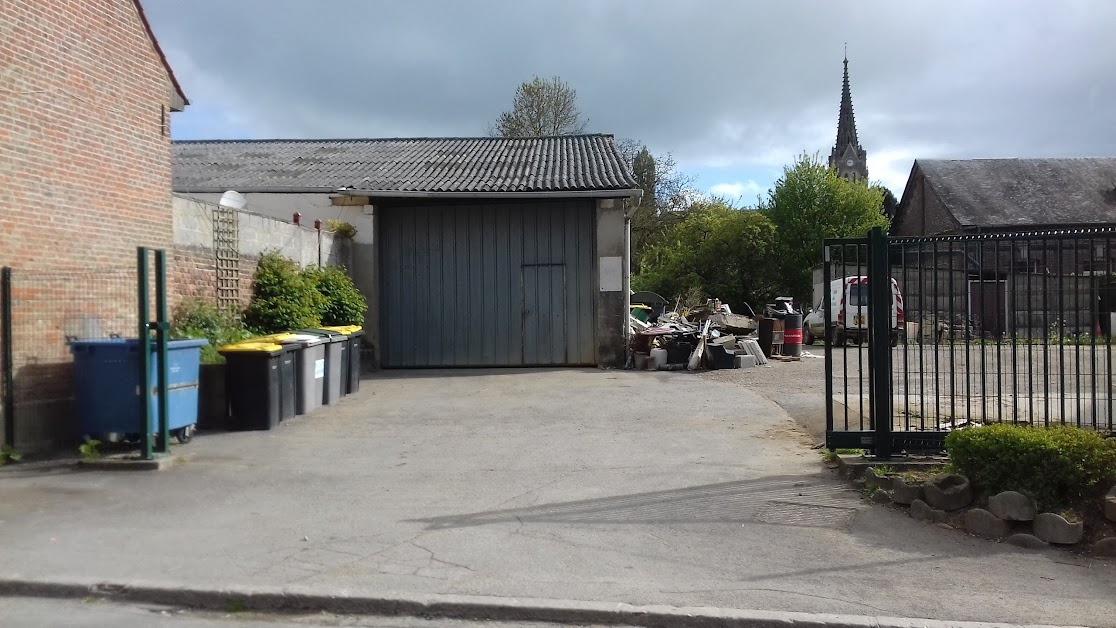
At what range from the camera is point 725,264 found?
1328 inches

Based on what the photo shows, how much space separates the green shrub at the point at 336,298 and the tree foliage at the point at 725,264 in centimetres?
1900

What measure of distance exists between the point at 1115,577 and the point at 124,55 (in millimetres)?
10850

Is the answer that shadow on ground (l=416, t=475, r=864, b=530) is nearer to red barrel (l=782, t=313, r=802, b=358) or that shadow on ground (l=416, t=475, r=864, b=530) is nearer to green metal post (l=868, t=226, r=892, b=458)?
green metal post (l=868, t=226, r=892, b=458)

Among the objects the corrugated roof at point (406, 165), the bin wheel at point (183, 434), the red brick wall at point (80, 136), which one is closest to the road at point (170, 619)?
the bin wheel at point (183, 434)

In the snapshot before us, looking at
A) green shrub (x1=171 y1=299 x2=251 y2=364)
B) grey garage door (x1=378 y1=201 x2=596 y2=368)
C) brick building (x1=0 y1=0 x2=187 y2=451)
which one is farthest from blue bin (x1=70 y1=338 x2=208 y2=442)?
grey garage door (x1=378 y1=201 x2=596 y2=368)

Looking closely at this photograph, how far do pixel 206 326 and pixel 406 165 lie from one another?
9150mm

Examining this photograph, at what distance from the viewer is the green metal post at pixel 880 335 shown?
7504mm

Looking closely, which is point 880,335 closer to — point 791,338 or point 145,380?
point 145,380

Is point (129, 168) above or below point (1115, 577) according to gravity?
Answer: above

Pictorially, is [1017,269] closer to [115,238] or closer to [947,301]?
[947,301]

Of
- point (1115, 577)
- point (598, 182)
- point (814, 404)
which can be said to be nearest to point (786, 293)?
→ point (598, 182)

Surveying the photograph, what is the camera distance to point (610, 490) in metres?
7.48

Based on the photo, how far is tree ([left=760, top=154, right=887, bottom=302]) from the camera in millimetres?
37219

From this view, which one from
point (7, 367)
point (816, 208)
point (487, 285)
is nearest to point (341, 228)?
point (487, 285)
